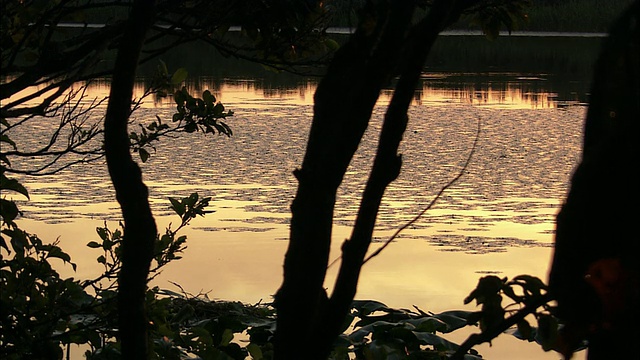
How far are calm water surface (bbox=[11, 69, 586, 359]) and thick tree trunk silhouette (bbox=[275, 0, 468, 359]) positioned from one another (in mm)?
3711

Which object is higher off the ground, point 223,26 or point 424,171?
point 223,26

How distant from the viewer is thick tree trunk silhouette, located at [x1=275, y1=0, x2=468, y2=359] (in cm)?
185

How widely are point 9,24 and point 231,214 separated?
698cm

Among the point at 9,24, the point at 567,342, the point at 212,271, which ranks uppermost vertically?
the point at 9,24

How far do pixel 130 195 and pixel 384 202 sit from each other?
8.99m

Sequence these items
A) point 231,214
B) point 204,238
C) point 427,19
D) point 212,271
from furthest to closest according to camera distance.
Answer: point 231,214, point 204,238, point 212,271, point 427,19

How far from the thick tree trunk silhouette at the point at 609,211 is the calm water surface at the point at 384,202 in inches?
157

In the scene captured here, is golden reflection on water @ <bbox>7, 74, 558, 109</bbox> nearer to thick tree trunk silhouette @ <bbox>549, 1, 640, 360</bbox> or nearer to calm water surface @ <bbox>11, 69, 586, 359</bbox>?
calm water surface @ <bbox>11, 69, 586, 359</bbox>

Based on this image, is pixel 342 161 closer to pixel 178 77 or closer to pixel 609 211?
pixel 609 211

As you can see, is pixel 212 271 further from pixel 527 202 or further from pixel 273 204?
pixel 527 202

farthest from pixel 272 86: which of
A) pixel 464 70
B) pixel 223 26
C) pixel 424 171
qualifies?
pixel 223 26

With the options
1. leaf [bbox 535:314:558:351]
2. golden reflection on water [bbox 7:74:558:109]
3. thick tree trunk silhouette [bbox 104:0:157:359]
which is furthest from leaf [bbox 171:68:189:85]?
golden reflection on water [bbox 7:74:558:109]

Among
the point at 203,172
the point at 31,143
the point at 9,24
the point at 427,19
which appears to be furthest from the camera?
the point at 31,143

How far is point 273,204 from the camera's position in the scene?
10.9m
